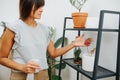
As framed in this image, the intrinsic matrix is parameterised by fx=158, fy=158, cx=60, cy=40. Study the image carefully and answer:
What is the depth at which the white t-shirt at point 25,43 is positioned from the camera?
3.36ft

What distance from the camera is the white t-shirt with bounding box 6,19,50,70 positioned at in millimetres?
1023

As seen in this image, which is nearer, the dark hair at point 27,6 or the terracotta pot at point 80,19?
the dark hair at point 27,6

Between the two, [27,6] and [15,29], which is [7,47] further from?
[27,6]

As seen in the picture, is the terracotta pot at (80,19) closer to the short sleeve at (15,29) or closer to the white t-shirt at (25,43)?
the white t-shirt at (25,43)

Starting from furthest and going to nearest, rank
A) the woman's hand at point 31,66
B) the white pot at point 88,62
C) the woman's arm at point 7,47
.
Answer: the white pot at point 88,62, the woman's arm at point 7,47, the woman's hand at point 31,66

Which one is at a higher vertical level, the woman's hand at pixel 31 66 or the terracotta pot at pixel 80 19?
the terracotta pot at pixel 80 19

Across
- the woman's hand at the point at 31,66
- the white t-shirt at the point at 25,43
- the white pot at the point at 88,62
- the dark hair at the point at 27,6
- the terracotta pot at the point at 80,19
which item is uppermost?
the dark hair at the point at 27,6

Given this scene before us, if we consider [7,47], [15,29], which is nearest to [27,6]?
[15,29]

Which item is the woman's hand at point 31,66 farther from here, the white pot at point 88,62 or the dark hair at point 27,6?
the white pot at point 88,62

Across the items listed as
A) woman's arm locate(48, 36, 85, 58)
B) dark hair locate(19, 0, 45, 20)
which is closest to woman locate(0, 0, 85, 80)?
dark hair locate(19, 0, 45, 20)

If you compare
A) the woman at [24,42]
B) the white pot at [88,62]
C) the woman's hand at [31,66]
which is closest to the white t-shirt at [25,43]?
the woman at [24,42]

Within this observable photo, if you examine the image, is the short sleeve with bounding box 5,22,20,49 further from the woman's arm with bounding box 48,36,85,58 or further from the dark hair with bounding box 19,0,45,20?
the woman's arm with bounding box 48,36,85,58

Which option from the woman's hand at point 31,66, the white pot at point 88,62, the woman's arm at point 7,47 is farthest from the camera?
the white pot at point 88,62

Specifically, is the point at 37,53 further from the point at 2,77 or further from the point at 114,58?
the point at 2,77
